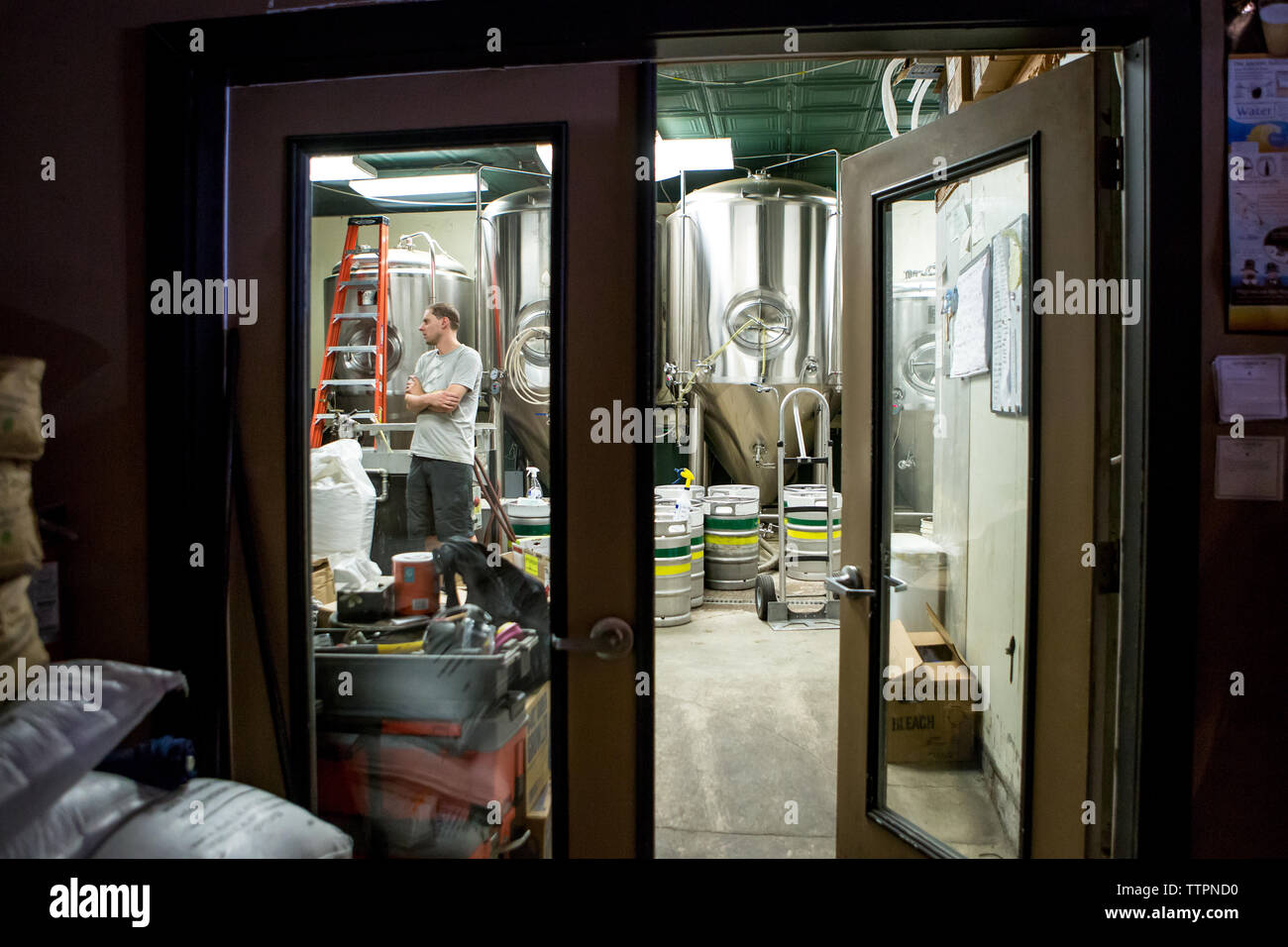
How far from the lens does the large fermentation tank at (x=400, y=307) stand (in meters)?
4.81

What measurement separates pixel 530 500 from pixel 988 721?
293 cm

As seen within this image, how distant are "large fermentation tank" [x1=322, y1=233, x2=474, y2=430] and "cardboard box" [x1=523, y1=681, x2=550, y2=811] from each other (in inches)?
151

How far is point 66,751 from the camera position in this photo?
1.02m

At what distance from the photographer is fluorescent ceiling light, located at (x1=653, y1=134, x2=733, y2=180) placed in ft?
16.4

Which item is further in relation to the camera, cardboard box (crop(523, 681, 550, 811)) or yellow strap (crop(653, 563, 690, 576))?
yellow strap (crop(653, 563, 690, 576))

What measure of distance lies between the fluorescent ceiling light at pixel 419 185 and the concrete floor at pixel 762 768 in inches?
179

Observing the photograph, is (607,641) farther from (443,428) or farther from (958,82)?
(443,428)

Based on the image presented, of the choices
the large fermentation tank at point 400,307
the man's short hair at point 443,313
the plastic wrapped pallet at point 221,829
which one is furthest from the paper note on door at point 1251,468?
the large fermentation tank at point 400,307

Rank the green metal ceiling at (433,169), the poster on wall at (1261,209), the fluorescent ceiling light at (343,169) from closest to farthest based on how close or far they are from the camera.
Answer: the poster on wall at (1261,209)
the fluorescent ceiling light at (343,169)
the green metal ceiling at (433,169)

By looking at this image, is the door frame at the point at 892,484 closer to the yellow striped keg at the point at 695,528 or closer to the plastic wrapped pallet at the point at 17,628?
the plastic wrapped pallet at the point at 17,628

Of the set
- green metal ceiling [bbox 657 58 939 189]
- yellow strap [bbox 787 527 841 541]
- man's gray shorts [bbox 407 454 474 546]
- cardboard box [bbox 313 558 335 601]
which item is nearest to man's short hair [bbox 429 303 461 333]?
man's gray shorts [bbox 407 454 474 546]

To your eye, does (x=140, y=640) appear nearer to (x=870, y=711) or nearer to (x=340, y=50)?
(x=340, y=50)

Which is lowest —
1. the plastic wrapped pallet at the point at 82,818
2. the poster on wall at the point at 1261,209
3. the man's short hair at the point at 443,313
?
the plastic wrapped pallet at the point at 82,818

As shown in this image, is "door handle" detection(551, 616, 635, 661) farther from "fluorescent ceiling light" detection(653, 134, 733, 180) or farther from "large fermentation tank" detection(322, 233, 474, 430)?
"fluorescent ceiling light" detection(653, 134, 733, 180)
